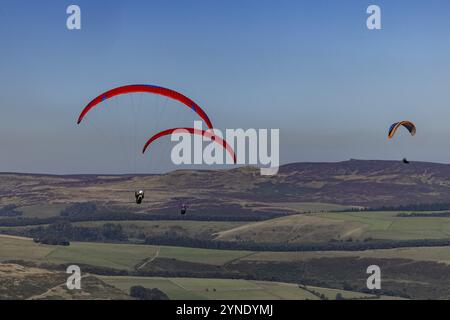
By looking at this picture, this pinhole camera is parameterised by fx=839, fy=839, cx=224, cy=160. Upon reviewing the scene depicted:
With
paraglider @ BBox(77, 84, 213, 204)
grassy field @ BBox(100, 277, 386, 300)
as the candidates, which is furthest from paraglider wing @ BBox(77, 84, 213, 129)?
grassy field @ BBox(100, 277, 386, 300)

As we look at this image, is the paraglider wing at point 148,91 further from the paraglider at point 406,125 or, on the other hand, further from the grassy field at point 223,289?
the grassy field at point 223,289

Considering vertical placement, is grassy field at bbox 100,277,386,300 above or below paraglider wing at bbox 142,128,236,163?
below

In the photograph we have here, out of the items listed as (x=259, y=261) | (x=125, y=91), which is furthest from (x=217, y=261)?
(x=125, y=91)

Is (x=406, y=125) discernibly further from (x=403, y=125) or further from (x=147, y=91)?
(x=147, y=91)

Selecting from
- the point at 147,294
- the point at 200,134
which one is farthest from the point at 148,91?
the point at 147,294

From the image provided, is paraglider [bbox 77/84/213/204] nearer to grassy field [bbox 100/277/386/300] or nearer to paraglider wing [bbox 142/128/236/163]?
paraglider wing [bbox 142/128/236/163]

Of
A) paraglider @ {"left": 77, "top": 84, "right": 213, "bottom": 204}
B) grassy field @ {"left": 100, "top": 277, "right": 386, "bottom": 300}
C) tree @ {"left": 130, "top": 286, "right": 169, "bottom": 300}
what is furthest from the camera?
grassy field @ {"left": 100, "top": 277, "right": 386, "bottom": 300}
